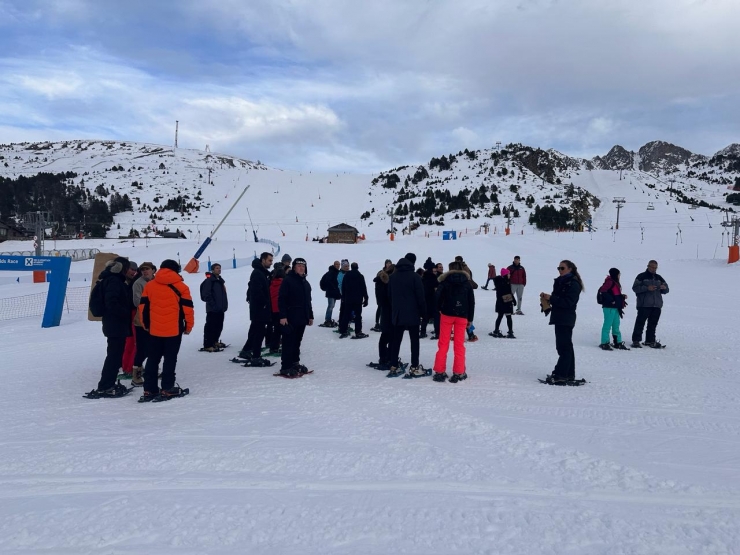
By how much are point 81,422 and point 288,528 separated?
3171 millimetres

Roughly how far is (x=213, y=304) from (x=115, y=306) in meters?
2.66

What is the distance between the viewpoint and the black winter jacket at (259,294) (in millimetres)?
7668

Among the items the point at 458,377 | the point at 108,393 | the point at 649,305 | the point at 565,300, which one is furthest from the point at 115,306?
the point at 649,305

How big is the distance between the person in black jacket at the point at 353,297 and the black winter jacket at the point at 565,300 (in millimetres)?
3989

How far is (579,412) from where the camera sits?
5.28 meters

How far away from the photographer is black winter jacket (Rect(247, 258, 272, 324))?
767 centimetres

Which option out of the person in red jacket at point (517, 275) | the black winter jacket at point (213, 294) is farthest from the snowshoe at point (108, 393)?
the person in red jacket at point (517, 275)

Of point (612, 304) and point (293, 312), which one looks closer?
point (293, 312)

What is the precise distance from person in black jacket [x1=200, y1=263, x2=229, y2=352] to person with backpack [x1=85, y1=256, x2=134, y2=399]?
2.23m

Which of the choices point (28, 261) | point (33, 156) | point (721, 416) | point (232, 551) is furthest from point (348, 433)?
point (33, 156)

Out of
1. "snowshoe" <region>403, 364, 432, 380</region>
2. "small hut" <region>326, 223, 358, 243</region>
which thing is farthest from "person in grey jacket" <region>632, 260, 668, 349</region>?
"small hut" <region>326, 223, 358, 243</region>

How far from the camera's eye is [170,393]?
5.94 metres

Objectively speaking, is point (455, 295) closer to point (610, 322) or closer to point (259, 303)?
point (259, 303)

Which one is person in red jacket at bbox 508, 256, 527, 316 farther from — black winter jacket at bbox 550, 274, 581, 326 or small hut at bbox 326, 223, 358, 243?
small hut at bbox 326, 223, 358, 243
